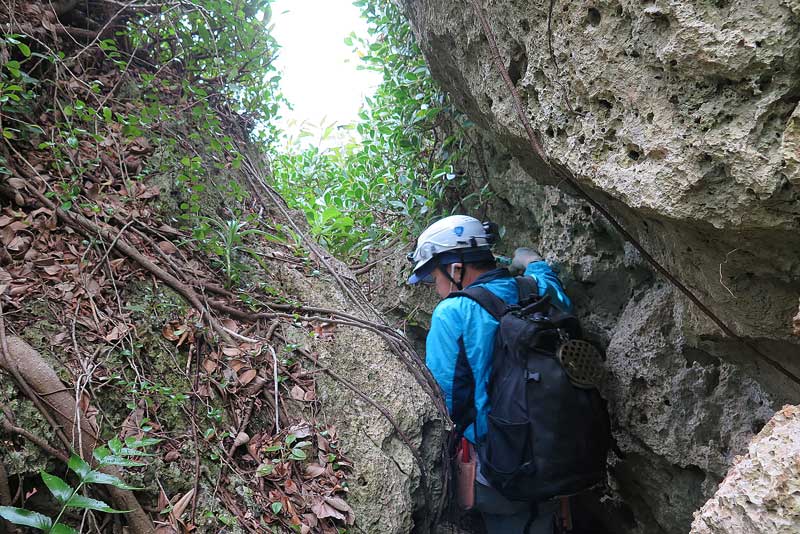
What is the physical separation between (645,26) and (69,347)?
2.58m

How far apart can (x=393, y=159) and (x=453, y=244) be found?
2532 millimetres

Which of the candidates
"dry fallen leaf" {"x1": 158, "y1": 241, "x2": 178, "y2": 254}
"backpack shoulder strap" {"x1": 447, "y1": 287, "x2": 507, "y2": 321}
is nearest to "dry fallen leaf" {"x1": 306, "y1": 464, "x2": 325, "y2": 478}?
"backpack shoulder strap" {"x1": 447, "y1": 287, "x2": 507, "y2": 321}

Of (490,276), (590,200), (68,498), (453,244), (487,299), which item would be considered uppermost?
(590,200)

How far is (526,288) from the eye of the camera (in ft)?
10.3

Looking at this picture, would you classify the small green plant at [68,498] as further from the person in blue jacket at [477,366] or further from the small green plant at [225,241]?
the person in blue jacket at [477,366]

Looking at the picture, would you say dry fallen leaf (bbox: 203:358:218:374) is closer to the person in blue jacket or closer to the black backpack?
the person in blue jacket

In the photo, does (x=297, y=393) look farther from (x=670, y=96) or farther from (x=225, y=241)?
(x=670, y=96)

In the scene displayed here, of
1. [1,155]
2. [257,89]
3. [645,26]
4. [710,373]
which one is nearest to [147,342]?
[1,155]

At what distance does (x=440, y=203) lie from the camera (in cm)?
485

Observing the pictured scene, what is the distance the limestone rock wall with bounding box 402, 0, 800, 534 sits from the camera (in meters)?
1.53

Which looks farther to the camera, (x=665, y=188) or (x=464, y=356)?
(x=464, y=356)

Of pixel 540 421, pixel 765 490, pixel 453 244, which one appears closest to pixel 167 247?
pixel 453 244

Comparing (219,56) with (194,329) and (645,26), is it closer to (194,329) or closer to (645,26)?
(194,329)

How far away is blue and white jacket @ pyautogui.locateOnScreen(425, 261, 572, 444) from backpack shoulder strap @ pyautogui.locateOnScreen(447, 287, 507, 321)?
28mm
